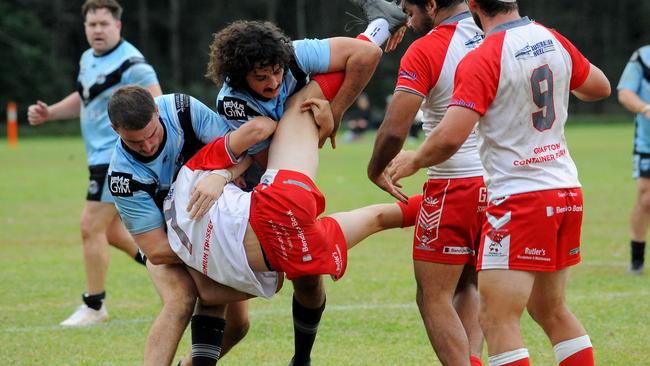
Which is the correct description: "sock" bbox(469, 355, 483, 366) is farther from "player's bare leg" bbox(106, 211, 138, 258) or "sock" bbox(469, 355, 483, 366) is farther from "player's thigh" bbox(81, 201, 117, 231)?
"player's bare leg" bbox(106, 211, 138, 258)

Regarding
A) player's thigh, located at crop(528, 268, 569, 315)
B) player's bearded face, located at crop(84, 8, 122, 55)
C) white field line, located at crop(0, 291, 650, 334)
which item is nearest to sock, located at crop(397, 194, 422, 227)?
player's thigh, located at crop(528, 268, 569, 315)

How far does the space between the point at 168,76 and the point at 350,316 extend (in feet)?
149

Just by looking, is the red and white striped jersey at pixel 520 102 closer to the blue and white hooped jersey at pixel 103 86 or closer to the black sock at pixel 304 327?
the black sock at pixel 304 327

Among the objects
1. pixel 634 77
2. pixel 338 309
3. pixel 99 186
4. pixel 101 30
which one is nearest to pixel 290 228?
pixel 338 309

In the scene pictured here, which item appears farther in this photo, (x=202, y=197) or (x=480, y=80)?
(x=202, y=197)

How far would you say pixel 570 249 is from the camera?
14.7 ft

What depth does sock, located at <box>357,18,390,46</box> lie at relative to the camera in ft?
17.4

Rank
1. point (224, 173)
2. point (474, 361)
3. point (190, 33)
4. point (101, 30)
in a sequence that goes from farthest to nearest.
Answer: point (190, 33) < point (101, 30) < point (474, 361) < point (224, 173)

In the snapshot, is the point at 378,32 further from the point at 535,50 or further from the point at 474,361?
the point at 474,361

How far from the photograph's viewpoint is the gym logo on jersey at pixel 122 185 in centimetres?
487

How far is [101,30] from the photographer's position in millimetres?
7996

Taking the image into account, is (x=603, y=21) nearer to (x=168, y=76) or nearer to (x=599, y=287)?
(x=168, y=76)

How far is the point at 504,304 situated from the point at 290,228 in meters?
1.04

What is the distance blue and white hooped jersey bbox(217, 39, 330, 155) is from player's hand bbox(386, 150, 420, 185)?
750 millimetres
